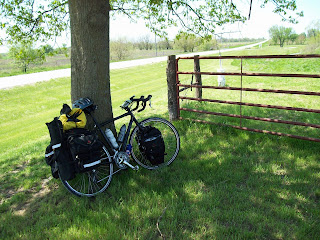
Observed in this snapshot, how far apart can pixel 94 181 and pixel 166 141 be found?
1558 mm

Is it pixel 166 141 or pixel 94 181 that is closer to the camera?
pixel 94 181

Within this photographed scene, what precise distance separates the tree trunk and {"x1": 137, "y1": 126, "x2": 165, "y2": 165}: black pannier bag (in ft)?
2.58

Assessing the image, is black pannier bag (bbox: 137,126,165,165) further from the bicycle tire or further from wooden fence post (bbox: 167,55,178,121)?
wooden fence post (bbox: 167,55,178,121)

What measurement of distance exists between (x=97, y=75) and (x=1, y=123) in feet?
37.5

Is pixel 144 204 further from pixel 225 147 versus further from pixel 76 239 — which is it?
pixel 225 147

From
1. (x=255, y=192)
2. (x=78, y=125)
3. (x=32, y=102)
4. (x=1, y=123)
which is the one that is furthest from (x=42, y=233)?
(x=32, y=102)

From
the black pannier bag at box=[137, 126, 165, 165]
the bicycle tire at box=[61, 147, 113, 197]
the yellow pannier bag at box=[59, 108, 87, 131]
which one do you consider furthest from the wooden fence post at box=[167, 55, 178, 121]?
the yellow pannier bag at box=[59, 108, 87, 131]

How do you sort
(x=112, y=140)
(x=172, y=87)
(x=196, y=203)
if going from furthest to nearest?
(x=172, y=87), (x=112, y=140), (x=196, y=203)

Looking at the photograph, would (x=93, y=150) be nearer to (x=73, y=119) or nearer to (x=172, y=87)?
(x=73, y=119)

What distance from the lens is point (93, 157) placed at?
12.1ft

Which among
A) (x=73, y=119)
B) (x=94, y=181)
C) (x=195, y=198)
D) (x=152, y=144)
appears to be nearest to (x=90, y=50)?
(x=73, y=119)

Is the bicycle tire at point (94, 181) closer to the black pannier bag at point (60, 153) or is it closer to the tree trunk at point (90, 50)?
the black pannier bag at point (60, 153)

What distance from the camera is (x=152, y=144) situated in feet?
14.0

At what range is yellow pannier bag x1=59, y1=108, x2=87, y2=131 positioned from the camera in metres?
3.73
